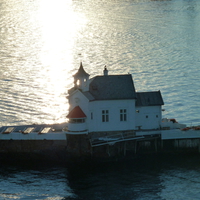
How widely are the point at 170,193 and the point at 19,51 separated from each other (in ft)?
266

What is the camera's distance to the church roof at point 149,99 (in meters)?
68.0

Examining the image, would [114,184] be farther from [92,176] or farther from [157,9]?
[157,9]

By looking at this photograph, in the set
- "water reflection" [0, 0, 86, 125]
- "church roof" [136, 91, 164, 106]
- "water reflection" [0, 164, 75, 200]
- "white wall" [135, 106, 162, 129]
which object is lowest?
"water reflection" [0, 164, 75, 200]

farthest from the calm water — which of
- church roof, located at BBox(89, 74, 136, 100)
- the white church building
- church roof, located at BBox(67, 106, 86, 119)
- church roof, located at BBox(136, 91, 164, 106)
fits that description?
church roof, located at BBox(89, 74, 136, 100)

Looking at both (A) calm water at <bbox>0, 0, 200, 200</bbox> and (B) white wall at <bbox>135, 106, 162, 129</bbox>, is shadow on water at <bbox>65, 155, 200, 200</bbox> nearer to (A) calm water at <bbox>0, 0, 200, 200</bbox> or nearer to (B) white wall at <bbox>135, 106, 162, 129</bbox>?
(A) calm water at <bbox>0, 0, 200, 200</bbox>

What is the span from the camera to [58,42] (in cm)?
14150

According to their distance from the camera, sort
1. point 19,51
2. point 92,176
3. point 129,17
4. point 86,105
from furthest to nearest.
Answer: point 129,17
point 19,51
point 86,105
point 92,176

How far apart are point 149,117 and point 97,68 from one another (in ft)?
139

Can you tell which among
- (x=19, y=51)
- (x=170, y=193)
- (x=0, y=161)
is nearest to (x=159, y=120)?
(x=170, y=193)

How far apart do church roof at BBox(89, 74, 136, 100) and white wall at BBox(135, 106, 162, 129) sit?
270 centimetres

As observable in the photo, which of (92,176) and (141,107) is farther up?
(141,107)

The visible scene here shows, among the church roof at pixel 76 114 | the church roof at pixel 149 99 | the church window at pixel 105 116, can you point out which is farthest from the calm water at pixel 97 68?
the church roof at pixel 149 99

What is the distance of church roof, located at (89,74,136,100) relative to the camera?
66562 millimetres

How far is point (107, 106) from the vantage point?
6656 cm
